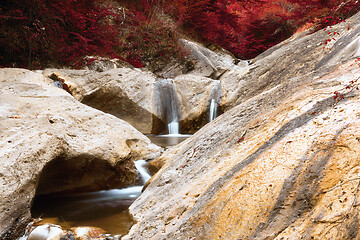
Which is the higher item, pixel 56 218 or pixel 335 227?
pixel 335 227

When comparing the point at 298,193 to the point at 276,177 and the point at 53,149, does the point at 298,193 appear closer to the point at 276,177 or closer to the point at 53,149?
the point at 276,177

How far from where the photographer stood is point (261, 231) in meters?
1.56

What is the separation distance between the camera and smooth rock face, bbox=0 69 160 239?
2.95m

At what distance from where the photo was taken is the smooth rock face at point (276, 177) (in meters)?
1.46

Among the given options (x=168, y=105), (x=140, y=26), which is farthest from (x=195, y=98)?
(x=140, y=26)

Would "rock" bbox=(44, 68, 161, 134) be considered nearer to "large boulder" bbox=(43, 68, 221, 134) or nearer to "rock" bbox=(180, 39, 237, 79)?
"large boulder" bbox=(43, 68, 221, 134)

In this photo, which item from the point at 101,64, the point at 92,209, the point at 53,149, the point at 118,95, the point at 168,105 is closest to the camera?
the point at 53,149

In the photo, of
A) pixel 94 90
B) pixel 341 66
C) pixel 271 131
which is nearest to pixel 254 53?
pixel 94 90

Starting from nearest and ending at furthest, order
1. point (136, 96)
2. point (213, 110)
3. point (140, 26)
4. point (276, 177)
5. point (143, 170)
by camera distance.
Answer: point (276, 177)
point (143, 170)
point (136, 96)
point (213, 110)
point (140, 26)

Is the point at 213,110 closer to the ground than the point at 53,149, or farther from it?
closer to the ground

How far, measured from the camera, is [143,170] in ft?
14.5

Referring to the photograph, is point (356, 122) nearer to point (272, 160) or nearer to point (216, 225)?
point (272, 160)

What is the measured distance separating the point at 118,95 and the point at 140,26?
557 centimetres

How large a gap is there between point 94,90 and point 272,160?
653cm
